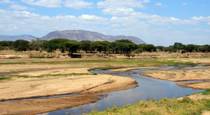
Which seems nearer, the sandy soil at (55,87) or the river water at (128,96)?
the river water at (128,96)

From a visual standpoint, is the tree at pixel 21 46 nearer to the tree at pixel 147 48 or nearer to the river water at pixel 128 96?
the tree at pixel 147 48

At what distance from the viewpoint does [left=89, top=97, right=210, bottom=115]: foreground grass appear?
25.6 meters

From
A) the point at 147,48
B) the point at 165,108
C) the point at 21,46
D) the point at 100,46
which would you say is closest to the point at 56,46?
the point at 100,46

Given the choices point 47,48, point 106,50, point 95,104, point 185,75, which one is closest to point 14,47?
point 47,48

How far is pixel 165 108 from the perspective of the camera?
27.2m

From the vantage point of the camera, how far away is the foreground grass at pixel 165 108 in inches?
1008

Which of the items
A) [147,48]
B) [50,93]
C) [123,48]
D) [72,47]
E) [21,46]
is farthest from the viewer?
[147,48]

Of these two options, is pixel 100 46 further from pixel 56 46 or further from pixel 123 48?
pixel 56 46

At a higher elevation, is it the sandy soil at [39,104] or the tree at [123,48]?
the tree at [123,48]

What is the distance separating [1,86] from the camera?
41625mm

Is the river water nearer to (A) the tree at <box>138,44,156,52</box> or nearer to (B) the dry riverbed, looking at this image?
(B) the dry riverbed

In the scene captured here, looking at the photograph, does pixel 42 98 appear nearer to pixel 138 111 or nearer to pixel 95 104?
pixel 95 104

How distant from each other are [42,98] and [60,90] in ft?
15.0

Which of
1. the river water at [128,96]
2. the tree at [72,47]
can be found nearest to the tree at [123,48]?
the tree at [72,47]
